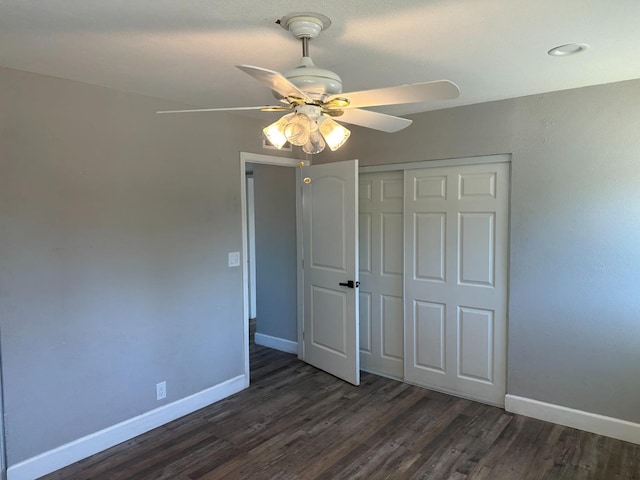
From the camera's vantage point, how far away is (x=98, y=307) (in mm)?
2773

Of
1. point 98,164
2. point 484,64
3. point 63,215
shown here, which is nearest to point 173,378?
point 63,215

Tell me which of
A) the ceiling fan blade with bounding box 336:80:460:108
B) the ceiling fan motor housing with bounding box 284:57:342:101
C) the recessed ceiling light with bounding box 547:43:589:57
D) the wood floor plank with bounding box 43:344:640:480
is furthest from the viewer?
the wood floor plank with bounding box 43:344:640:480

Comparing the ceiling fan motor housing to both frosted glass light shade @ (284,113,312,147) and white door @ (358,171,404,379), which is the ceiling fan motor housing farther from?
white door @ (358,171,404,379)

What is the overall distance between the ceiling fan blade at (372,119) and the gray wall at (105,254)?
1624 millimetres

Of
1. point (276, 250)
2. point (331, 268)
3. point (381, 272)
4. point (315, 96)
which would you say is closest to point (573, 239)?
point (381, 272)

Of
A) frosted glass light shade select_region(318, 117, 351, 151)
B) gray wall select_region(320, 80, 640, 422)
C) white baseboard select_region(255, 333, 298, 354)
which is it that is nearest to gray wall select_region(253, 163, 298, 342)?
white baseboard select_region(255, 333, 298, 354)

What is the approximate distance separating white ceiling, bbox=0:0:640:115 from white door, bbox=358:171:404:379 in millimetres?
1295

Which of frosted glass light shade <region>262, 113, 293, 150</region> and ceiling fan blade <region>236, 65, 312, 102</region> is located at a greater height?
ceiling fan blade <region>236, 65, 312, 102</region>

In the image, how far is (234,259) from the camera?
143 inches

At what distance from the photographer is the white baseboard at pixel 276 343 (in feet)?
15.3

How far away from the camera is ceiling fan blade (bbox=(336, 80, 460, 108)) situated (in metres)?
1.55

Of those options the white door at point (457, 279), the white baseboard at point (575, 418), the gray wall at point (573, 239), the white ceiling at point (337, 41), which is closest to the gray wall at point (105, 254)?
the white ceiling at point (337, 41)

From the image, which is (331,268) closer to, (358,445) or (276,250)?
(276,250)

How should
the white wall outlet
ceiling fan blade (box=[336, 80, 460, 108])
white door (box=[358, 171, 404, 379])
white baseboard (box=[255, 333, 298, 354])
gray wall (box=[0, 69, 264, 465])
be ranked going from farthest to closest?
white baseboard (box=[255, 333, 298, 354])
white door (box=[358, 171, 404, 379])
the white wall outlet
gray wall (box=[0, 69, 264, 465])
ceiling fan blade (box=[336, 80, 460, 108])
